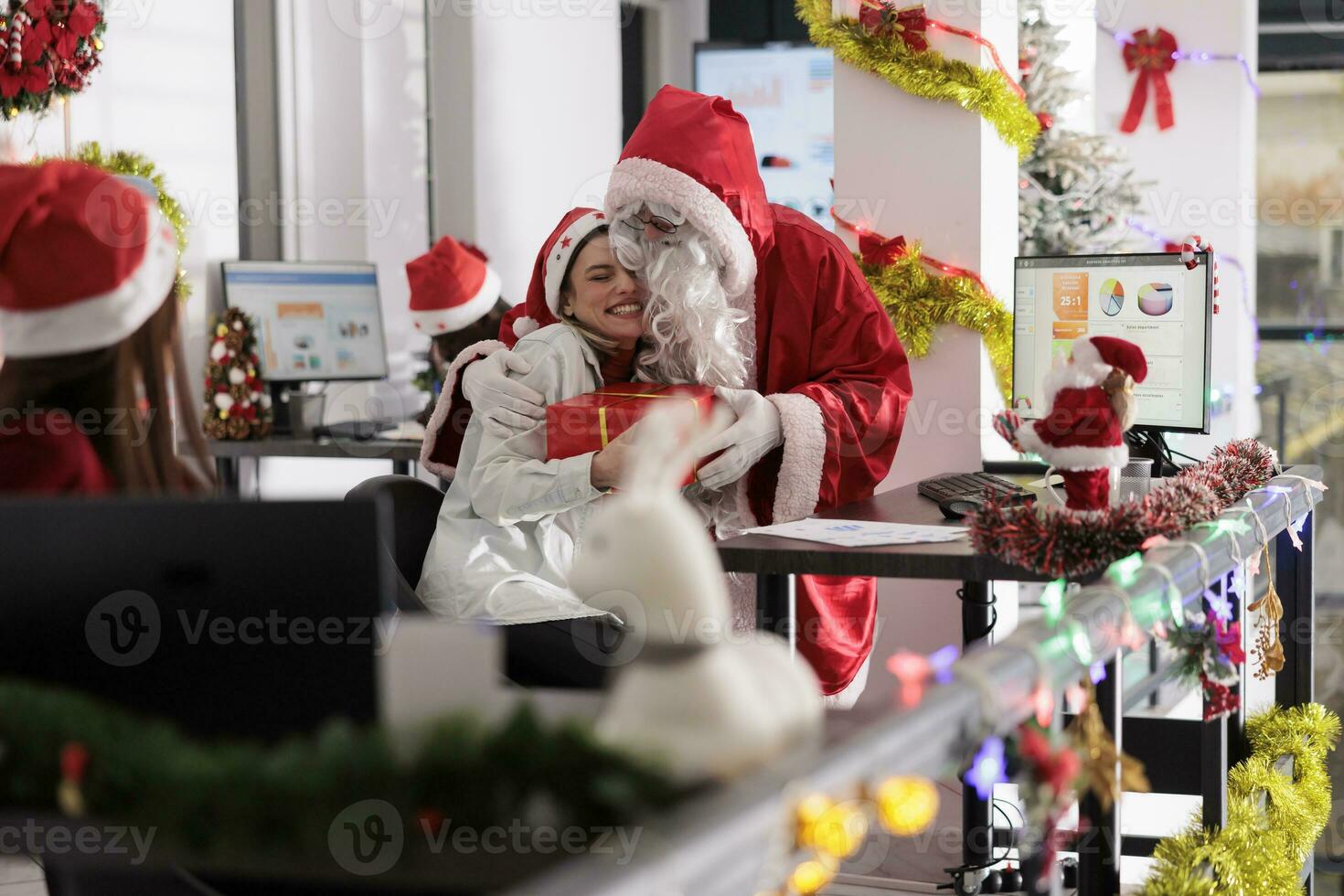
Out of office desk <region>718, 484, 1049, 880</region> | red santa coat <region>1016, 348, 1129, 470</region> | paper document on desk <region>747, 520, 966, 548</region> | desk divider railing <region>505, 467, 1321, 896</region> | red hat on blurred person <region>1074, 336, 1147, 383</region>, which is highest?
red hat on blurred person <region>1074, 336, 1147, 383</region>

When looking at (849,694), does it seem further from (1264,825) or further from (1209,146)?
(1209,146)

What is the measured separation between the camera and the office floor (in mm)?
2893

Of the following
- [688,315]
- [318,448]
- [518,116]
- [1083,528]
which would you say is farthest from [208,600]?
[518,116]

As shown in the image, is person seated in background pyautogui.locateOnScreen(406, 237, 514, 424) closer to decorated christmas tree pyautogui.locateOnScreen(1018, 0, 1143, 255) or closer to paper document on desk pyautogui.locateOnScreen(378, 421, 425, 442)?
paper document on desk pyautogui.locateOnScreen(378, 421, 425, 442)

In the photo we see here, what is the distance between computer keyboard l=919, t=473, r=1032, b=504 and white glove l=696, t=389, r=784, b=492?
31cm

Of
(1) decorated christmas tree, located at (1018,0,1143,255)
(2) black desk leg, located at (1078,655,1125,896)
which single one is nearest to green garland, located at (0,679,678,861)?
(2) black desk leg, located at (1078,655,1125,896)

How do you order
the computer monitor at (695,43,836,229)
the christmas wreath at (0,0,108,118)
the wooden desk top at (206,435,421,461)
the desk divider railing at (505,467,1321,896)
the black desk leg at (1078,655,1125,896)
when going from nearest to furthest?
the desk divider railing at (505,467,1321,896), the black desk leg at (1078,655,1125,896), the christmas wreath at (0,0,108,118), the wooden desk top at (206,435,421,461), the computer monitor at (695,43,836,229)

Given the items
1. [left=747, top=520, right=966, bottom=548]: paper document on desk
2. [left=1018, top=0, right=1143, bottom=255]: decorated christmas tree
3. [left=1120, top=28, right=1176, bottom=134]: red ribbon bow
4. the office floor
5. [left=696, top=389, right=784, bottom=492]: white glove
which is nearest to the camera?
[left=747, top=520, right=966, bottom=548]: paper document on desk

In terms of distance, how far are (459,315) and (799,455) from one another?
2321mm

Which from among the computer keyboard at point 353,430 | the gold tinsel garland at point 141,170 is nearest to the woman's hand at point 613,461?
the computer keyboard at point 353,430

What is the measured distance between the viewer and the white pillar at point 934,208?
123 inches

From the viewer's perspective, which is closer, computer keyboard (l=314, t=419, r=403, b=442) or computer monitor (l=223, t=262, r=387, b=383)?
computer keyboard (l=314, t=419, r=403, b=442)

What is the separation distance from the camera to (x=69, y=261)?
112cm

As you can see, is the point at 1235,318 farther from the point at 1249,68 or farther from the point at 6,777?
the point at 6,777
